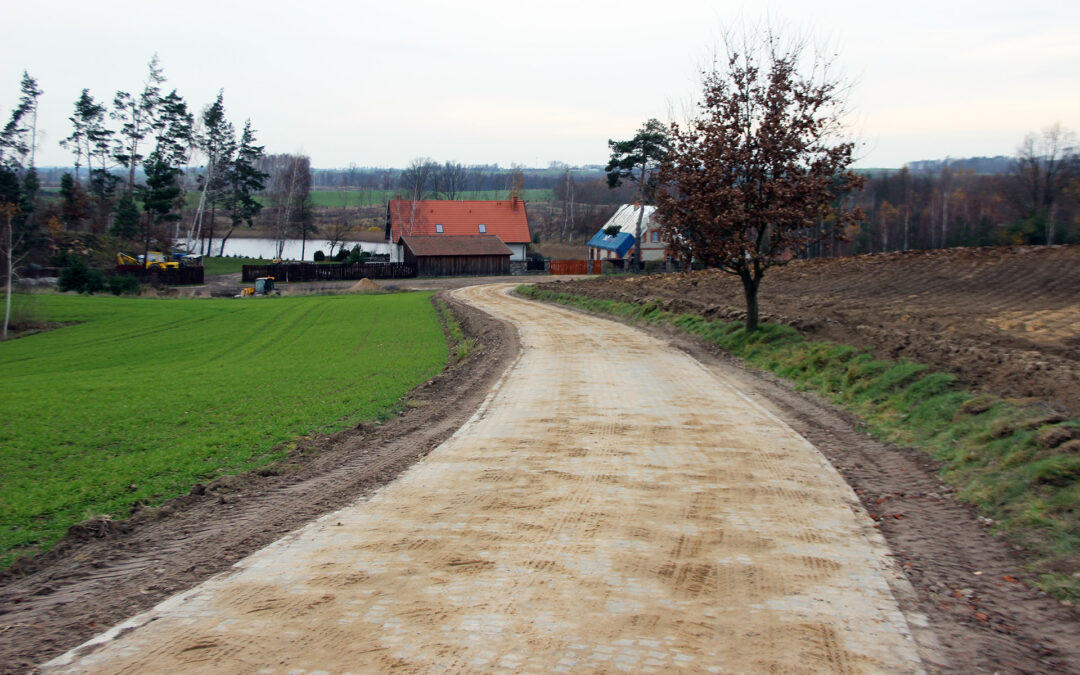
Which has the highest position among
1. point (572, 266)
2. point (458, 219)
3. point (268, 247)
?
point (458, 219)

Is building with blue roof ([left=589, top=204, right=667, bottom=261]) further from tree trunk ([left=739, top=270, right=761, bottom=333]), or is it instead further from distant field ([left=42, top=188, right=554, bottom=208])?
distant field ([left=42, top=188, right=554, bottom=208])

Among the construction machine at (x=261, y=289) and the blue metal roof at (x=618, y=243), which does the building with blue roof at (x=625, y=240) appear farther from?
the construction machine at (x=261, y=289)

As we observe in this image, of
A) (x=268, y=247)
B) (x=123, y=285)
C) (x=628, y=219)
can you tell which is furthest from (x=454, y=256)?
(x=268, y=247)

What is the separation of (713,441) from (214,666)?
308 inches

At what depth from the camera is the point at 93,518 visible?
24.7ft

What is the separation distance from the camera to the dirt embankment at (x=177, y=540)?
17.8ft

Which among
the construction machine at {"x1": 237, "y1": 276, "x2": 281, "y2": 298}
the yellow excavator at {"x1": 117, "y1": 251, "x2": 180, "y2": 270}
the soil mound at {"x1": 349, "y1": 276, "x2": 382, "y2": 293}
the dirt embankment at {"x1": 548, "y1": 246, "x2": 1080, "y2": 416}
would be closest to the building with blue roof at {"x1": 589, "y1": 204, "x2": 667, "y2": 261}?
the soil mound at {"x1": 349, "y1": 276, "x2": 382, "y2": 293}

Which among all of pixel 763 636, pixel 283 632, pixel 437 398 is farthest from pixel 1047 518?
pixel 437 398

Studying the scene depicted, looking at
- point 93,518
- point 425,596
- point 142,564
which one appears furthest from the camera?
point 93,518

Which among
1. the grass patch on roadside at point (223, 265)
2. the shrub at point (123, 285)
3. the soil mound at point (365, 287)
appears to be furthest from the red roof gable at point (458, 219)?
the shrub at point (123, 285)

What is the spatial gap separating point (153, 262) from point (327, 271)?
14.6 metres

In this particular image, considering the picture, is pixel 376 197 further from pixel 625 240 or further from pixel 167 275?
pixel 167 275

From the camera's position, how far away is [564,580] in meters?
6.00

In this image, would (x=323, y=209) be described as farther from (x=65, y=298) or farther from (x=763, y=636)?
(x=763, y=636)
